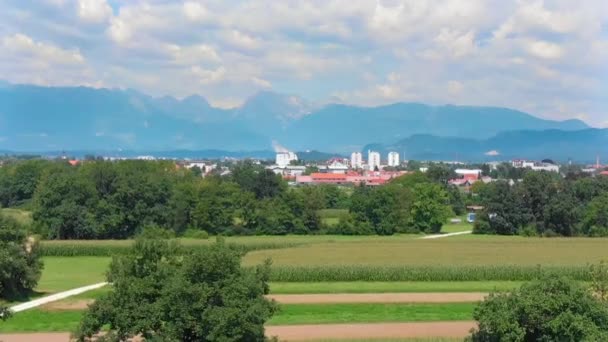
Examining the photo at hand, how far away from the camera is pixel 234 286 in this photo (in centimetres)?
1789

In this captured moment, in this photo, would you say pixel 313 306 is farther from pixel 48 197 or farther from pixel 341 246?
pixel 48 197

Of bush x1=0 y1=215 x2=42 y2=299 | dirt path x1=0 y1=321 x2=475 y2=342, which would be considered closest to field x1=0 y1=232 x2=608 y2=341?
dirt path x1=0 y1=321 x2=475 y2=342

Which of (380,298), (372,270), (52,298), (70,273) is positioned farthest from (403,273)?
(70,273)

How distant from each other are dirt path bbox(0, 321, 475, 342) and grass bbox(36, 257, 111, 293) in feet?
32.9

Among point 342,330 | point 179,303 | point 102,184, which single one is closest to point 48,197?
point 102,184

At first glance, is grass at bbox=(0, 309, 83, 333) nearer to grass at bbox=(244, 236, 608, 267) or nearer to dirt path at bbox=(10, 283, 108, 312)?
dirt path at bbox=(10, 283, 108, 312)

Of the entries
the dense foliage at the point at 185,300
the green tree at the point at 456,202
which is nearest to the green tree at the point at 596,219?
the green tree at the point at 456,202

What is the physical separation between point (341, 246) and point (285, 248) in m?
4.94

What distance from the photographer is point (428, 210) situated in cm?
7869

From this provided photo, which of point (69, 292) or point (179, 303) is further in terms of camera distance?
point (69, 292)

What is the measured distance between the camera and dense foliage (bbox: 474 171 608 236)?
73.9m

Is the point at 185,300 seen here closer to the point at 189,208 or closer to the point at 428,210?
the point at 189,208

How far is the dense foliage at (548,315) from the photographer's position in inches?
659

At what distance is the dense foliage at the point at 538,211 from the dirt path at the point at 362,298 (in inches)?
1728
